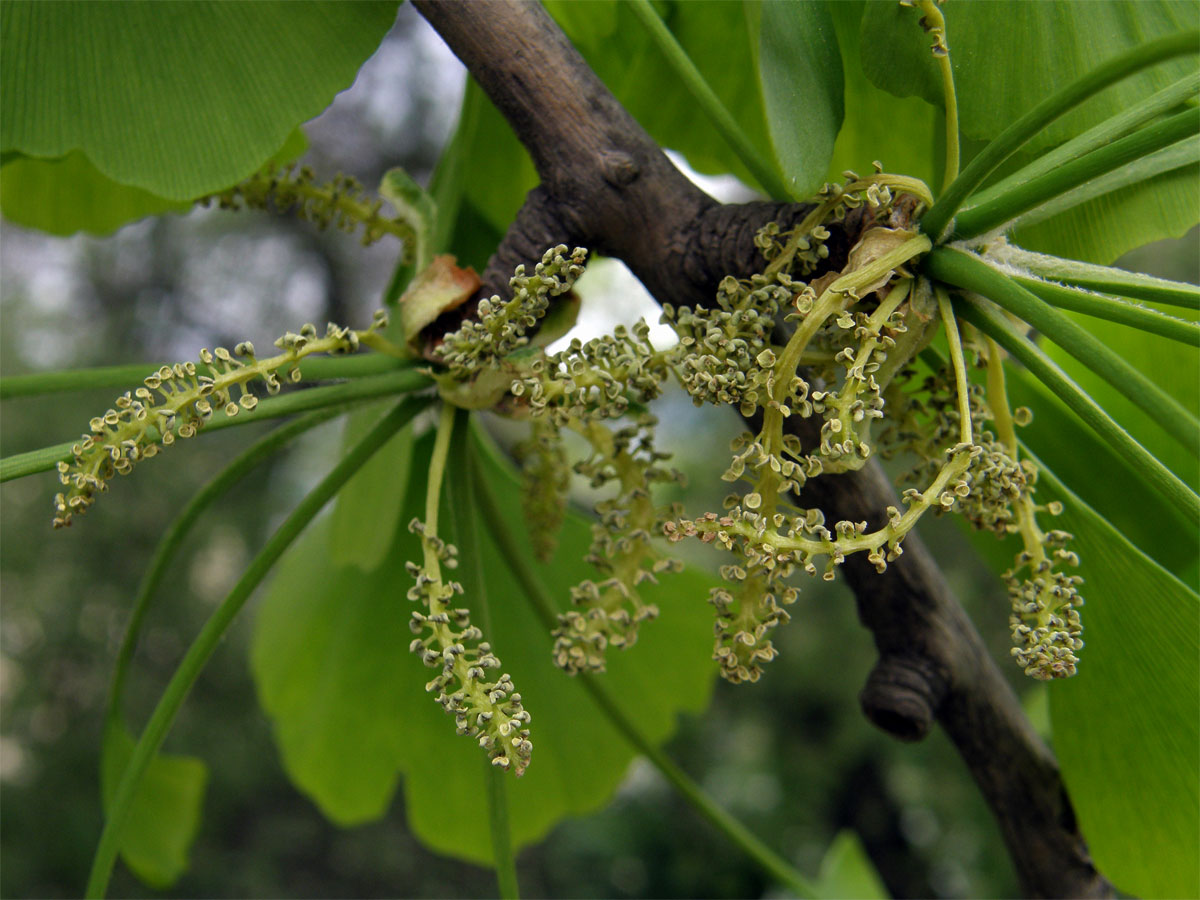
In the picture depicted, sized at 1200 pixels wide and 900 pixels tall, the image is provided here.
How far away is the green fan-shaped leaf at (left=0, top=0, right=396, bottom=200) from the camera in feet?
1.36

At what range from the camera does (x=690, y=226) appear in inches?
15.6

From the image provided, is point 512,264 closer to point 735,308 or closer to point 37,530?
point 735,308

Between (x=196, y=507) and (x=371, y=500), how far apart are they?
0.32 ft

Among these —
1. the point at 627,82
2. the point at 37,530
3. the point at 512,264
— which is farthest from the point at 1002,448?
the point at 37,530

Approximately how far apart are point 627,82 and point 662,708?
1.60ft

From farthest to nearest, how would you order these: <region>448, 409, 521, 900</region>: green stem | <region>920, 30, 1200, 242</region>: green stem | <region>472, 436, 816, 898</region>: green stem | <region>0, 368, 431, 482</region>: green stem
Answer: <region>472, 436, 816, 898</region>: green stem < <region>448, 409, 521, 900</region>: green stem < <region>0, 368, 431, 482</region>: green stem < <region>920, 30, 1200, 242</region>: green stem

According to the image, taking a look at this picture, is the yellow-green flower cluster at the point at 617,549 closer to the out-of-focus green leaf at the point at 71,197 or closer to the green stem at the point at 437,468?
the green stem at the point at 437,468

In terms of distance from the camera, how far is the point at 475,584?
453mm

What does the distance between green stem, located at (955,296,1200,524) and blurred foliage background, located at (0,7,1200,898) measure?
283 centimetres

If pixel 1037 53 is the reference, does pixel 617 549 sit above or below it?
below

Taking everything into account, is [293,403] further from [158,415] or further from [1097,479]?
[1097,479]

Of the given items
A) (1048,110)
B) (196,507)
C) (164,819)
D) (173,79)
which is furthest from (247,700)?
(1048,110)

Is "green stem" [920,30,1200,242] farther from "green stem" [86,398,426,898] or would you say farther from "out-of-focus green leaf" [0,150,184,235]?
"out-of-focus green leaf" [0,150,184,235]

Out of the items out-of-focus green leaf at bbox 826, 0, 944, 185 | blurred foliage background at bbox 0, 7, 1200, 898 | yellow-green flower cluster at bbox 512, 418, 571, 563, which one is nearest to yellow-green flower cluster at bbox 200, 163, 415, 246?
yellow-green flower cluster at bbox 512, 418, 571, 563
